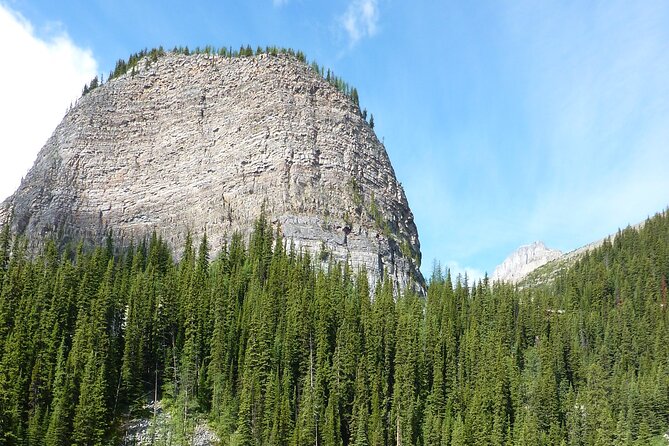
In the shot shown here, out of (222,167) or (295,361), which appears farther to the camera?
(222,167)

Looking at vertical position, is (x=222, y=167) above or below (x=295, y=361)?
above

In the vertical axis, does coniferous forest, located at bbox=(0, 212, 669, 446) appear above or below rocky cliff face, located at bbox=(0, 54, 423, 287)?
below

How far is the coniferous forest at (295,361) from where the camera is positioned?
80.0 metres

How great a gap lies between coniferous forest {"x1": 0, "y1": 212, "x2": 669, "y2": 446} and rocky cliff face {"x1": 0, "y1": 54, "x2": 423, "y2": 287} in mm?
16354

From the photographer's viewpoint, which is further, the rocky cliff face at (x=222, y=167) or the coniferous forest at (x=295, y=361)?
the rocky cliff face at (x=222, y=167)

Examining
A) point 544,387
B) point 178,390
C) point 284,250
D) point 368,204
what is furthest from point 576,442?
point 368,204

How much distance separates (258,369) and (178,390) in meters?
9.34

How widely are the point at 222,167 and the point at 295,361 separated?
188 ft

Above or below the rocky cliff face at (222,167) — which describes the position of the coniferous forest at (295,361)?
below

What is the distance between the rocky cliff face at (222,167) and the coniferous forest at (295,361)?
1635 cm

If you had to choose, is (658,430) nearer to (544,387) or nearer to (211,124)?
(544,387)

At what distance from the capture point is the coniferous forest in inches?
3150

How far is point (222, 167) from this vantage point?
462ft

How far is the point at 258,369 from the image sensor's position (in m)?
88.1
